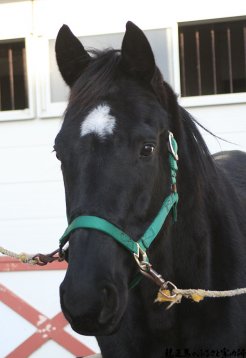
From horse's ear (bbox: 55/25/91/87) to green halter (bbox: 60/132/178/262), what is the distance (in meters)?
0.47

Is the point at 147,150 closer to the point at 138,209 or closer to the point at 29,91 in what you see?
the point at 138,209

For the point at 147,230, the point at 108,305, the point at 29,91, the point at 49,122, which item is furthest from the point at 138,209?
the point at 29,91

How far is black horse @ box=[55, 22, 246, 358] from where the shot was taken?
1997 millimetres

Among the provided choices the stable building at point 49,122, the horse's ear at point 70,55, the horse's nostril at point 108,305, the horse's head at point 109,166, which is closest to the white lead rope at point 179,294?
the horse's head at point 109,166

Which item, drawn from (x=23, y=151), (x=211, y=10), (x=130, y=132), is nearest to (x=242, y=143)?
(x=211, y=10)

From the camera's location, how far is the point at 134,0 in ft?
16.7

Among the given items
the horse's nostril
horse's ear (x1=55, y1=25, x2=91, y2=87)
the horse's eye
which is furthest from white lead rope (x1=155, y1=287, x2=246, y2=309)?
horse's ear (x1=55, y1=25, x2=91, y2=87)

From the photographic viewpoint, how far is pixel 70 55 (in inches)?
100

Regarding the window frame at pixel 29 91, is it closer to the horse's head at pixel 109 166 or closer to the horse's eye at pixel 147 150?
the horse's head at pixel 109 166

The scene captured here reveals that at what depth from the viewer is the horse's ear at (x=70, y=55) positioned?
2.51 metres

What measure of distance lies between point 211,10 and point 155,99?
2.87 meters

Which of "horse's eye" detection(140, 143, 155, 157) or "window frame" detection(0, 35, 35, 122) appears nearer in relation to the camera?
"horse's eye" detection(140, 143, 155, 157)

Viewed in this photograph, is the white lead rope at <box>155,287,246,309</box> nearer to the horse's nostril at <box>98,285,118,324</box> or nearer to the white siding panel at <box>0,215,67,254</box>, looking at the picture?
the horse's nostril at <box>98,285,118,324</box>

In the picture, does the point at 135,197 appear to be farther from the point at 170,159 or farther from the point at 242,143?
the point at 242,143
